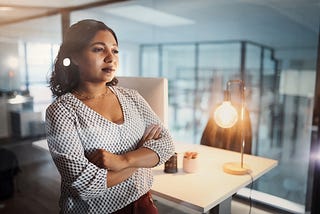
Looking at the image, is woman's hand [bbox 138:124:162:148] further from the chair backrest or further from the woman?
the chair backrest

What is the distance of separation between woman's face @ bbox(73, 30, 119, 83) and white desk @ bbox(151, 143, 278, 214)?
54cm

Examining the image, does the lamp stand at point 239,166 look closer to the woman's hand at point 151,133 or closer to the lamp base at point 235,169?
the lamp base at point 235,169

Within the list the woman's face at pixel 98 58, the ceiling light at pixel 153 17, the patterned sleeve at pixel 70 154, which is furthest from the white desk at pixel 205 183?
the ceiling light at pixel 153 17

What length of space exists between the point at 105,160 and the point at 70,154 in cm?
9

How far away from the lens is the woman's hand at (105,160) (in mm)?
713

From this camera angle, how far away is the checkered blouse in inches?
27.4

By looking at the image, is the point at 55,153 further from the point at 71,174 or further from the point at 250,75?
the point at 250,75

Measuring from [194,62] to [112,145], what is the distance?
1285mm

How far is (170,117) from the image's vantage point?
1.38 m

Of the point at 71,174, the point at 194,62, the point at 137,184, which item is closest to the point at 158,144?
the point at 137,184

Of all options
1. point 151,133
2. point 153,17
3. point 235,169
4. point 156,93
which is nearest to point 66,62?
point 151,133

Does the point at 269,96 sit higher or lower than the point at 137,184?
higher

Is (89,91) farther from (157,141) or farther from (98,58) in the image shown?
(157,141)

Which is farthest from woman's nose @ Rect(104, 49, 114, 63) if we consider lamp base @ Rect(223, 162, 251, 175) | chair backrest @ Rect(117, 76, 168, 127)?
lamp base @ Rect(223, 162, 251, 175)
